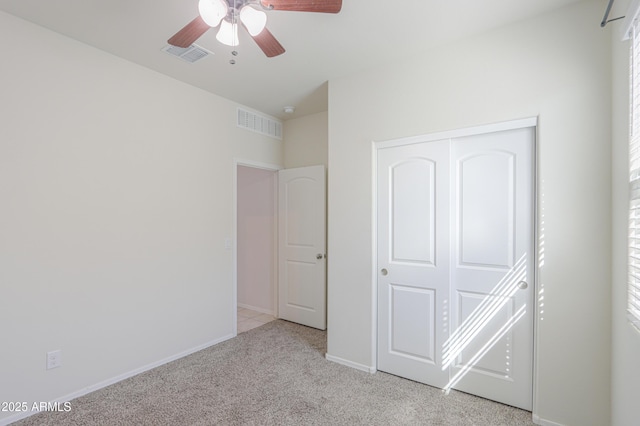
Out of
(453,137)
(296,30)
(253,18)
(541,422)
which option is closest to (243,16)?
(253,18)

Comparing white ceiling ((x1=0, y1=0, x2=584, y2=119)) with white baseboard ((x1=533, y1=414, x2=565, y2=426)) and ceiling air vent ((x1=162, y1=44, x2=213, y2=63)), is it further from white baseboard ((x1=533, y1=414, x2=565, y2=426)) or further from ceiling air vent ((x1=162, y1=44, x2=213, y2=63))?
white baseboard ((x1=533, y1=414, x2=565, y2=426))

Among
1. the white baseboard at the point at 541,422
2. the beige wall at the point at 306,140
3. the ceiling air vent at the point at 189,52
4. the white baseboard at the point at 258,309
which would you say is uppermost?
the ceiling air vent at the point at 189,52

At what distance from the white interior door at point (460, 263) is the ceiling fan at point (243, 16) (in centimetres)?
135

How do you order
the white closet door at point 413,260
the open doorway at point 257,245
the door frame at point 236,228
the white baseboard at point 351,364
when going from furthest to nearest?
the open doorway at point 257,245, the door frame at point 236,228, the white baseboard at point 351,364, the white closet door at point 413,260

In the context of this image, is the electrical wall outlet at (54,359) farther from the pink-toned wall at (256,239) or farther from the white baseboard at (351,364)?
the pink-toned wall at (256,239)

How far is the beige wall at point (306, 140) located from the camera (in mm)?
3881

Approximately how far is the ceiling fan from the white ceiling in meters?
0.33

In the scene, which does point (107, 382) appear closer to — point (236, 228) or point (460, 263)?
point (236, 228)

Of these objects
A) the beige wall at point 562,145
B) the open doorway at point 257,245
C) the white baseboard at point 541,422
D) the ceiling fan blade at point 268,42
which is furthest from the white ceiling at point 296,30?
the white baseboard at point 541,422

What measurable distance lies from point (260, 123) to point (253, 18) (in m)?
2.38

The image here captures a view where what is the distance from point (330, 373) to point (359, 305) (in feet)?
2.09

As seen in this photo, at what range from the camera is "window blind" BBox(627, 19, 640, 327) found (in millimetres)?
1400

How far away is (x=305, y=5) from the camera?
4.85 feet

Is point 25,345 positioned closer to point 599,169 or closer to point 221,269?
point 221,269
